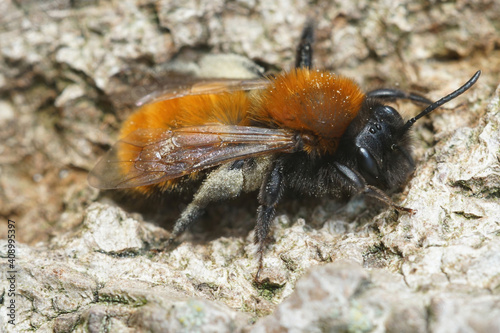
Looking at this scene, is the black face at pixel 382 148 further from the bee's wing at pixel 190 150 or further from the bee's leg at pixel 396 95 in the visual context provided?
the bee's wing at pixel 190 150

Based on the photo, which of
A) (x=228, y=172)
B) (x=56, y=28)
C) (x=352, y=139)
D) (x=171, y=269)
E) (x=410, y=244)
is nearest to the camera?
(x=410, y=244)

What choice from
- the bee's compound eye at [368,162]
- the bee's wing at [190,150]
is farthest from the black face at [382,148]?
the bee's wing at [190,150]

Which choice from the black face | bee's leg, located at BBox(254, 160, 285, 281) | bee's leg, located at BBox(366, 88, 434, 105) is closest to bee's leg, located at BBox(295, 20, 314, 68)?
bee's leg, located at BBox(366, 88, 434, 105)

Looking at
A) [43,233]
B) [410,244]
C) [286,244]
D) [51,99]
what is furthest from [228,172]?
[51,99]

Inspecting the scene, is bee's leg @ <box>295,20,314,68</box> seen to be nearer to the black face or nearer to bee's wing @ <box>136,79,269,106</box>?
bee's wing @ <box>136,79,269,106</box>

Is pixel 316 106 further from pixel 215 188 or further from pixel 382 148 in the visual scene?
pixel 215 188

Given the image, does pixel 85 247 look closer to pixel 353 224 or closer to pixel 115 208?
pixel 115 208
